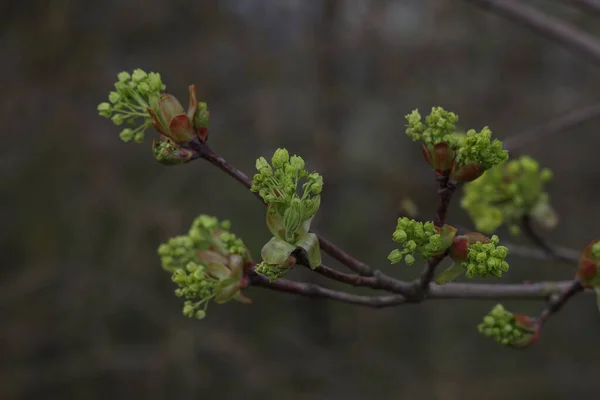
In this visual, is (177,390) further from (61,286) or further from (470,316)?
(470,316)

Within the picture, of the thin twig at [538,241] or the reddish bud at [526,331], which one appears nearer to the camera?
the reddish bud at [526,331]

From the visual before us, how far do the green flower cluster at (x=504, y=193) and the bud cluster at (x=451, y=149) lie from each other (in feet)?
Result: 1.81

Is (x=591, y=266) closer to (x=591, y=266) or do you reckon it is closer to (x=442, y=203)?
(x=591, y=266)

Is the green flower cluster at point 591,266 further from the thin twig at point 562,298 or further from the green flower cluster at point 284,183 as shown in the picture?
the green flower cluster at point 284,183

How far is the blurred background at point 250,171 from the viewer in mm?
3977

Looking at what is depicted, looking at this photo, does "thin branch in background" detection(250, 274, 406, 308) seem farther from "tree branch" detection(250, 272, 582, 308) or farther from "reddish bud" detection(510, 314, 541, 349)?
"reddish bud" detection(510, 314, 541, 349)

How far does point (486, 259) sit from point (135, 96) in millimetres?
500

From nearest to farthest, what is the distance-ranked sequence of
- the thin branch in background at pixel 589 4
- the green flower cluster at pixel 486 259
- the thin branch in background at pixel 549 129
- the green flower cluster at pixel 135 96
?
1. the green flower cluster at pixel 486 259
2. the green flower cluster at pixel 135 96
3. the thin branch in background at pixel 589 4
4. the thin branch in background at pixel 549 129

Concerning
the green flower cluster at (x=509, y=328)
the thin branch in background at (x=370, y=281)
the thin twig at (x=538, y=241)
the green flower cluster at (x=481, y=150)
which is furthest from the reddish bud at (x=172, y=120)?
the thin twig at (x=538, y=241)

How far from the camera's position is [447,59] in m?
4.50

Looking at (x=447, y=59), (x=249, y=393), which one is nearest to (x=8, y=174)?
(x=249, y=393)

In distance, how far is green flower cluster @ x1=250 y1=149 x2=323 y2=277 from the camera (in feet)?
2.26

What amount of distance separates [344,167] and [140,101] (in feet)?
12.7

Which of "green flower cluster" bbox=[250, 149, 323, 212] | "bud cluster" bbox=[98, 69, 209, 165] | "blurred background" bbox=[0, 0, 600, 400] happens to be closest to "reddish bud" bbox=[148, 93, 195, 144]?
"bud cluster" bbox=[98, 69, 209, 165]
